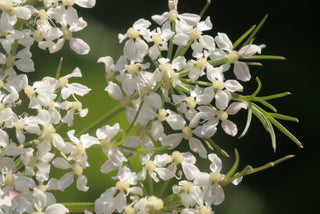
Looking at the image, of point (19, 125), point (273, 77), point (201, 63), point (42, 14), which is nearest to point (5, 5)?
point (42, 14)

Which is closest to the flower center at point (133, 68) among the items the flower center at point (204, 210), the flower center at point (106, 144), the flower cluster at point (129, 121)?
the flower cluster at point (129, 121)

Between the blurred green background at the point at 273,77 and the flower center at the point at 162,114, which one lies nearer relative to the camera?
the flower center at the point at 162,114

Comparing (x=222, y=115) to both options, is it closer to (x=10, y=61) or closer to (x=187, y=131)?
(x=187, y=131)

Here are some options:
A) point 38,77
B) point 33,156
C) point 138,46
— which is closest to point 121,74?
point 138,46

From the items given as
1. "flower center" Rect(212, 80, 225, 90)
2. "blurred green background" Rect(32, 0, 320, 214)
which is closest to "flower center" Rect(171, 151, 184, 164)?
"flower center" Rect(212, 80, 225, 90)

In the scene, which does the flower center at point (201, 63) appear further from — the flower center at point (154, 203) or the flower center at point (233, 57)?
the flower center at point (154, 203)

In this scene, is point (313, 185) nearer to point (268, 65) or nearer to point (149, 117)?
point (268, 65)

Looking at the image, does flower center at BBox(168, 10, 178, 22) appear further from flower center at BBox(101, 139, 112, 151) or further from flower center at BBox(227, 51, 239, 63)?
flower center at BBox(101, 139, 112, 151)

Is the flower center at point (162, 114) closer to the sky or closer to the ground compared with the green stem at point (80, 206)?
closer to the sky
